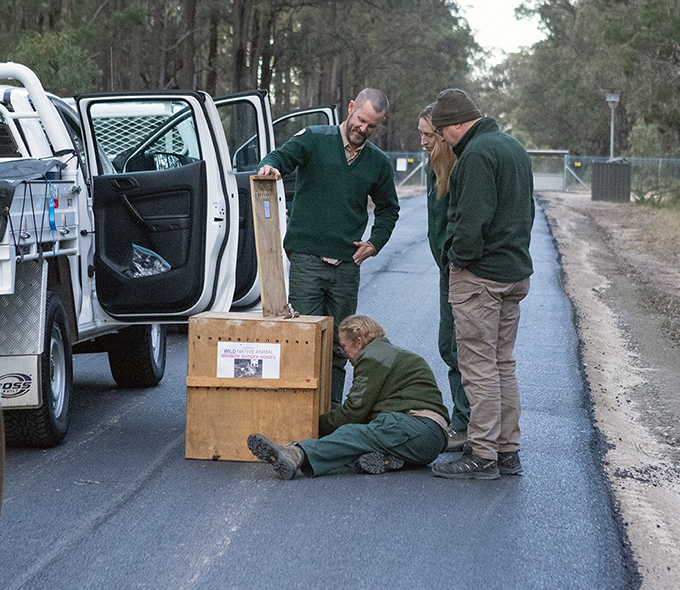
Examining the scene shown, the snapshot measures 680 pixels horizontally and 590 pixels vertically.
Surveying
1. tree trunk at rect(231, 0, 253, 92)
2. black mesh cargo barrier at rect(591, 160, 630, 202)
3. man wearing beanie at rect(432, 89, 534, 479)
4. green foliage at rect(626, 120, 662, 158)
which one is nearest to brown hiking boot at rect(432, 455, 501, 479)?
man wearing beanie at rect(432, 89, 534, 479)

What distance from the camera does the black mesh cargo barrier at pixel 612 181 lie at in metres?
39.6

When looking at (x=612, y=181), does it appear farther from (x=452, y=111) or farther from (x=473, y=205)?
(x=473, y=205)

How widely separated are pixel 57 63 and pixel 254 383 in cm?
1566

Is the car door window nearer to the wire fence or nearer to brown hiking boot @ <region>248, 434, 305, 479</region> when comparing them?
brown hiking boot @ <region>248, 434, 305, 479</region>

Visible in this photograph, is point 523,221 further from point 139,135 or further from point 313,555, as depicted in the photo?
point 139,135

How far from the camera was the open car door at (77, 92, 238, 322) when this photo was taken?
6875 millimetres

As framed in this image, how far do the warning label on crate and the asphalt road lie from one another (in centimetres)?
50

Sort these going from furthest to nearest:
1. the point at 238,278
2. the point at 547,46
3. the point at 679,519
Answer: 1. the point at 547,46
2. the point at 238,278
3. the point at 679,519

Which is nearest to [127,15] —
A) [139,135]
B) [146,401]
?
[139,135]

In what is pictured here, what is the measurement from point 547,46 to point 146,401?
6639cm

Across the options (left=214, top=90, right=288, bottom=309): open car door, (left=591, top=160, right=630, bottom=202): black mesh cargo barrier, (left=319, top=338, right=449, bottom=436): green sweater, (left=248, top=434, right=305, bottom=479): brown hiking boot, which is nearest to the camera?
(left=248, top=434, right=305, bottom=479): brown hiking boot

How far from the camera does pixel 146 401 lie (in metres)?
7.38

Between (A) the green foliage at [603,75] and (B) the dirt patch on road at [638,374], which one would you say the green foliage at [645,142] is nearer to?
(A) the green foliage at [603,75]

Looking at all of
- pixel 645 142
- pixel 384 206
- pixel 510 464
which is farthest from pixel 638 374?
pixel 645 142
